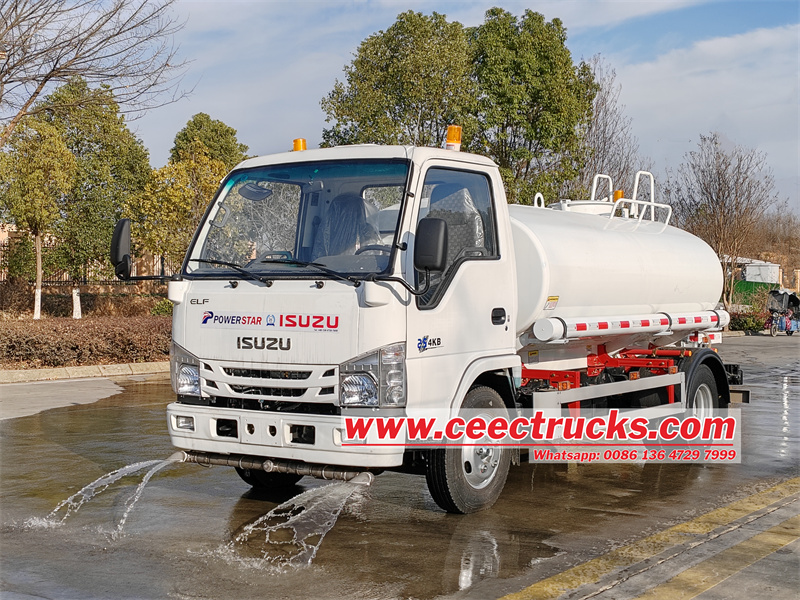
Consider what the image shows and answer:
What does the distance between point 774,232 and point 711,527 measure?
79.6 meters

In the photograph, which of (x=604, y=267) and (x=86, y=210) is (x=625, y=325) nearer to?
(x=604, y=267)

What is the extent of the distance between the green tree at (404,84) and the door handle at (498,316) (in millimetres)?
15816

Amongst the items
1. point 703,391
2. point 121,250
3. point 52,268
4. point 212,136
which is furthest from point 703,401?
point 212,136

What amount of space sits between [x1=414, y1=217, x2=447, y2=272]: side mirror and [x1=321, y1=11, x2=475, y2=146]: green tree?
54.8ft

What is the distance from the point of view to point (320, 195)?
21.0 ft

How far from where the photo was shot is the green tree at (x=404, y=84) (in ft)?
72.6

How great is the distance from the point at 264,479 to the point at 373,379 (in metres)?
2.12

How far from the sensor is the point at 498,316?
649 cm

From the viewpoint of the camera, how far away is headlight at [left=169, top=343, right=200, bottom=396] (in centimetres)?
611

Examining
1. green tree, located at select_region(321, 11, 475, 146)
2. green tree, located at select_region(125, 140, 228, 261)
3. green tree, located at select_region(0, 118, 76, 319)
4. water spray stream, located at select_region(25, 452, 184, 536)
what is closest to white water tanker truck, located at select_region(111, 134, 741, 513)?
water spray stream, located at select_region(25, 452, 184, 536)

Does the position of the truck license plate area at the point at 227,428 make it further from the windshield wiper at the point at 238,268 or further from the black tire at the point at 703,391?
the black tire at the point at 703,391

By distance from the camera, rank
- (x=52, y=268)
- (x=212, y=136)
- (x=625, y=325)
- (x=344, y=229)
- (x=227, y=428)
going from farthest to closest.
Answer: (x=212, y=136) < (x=52, y=268) < (x=625, y=325) < (x=344, y=229) < (x=227, y=428)

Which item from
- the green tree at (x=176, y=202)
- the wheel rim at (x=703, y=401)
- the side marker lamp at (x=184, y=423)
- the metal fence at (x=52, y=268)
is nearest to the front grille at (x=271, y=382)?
the side marker lamp at (x=184, y=423)

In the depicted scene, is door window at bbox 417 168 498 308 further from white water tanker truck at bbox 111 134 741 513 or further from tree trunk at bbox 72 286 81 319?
tree trunk at bbox 72 286 81 319
